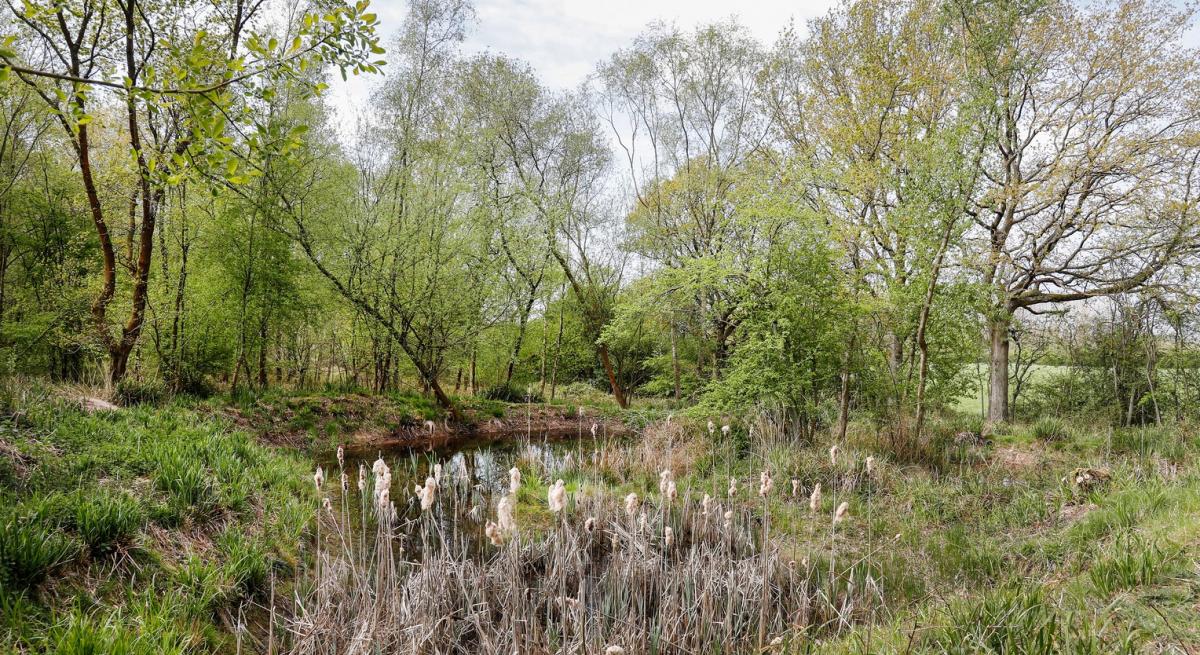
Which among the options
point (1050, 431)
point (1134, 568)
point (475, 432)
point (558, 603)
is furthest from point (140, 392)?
point (1050, 431)

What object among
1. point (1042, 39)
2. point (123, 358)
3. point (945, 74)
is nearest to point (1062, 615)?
point (123, 358)

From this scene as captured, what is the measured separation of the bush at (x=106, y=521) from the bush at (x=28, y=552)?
23 centimetres

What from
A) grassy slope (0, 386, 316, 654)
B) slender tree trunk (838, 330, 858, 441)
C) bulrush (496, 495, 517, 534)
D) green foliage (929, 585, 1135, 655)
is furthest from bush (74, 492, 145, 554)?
slender tree trunk (838, 330, 858, 441)

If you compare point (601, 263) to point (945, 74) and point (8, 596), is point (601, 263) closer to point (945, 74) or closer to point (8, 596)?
point (945, 74)

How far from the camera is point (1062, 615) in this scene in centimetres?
290

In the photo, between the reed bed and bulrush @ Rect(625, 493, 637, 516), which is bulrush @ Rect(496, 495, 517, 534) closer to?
the reed bed

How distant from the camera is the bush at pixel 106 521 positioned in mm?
3799

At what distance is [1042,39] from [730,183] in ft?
28.1

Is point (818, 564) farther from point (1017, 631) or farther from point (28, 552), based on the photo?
point (28, 552)

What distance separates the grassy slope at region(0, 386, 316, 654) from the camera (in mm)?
3143

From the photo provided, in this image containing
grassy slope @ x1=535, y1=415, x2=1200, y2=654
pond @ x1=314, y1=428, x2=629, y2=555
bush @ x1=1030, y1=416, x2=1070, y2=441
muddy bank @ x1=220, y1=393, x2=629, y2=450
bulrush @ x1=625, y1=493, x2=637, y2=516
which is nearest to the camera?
grassy slope @ x1=535, y1=415, x2=1200, y2=654

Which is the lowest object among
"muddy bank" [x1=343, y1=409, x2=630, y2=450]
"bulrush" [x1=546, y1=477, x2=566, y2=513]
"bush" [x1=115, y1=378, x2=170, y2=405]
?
"muddy bank" [x1=343, y1=409, x2=630, y2=450]

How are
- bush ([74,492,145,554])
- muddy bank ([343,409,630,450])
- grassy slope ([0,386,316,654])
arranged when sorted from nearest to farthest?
1. grassy slope ([0,386,316,654])
2. bush ([74,492,145,554])
3. muddy bank ([343,409,630,450])

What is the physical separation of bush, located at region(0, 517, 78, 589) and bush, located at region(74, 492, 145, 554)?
0.23 m
